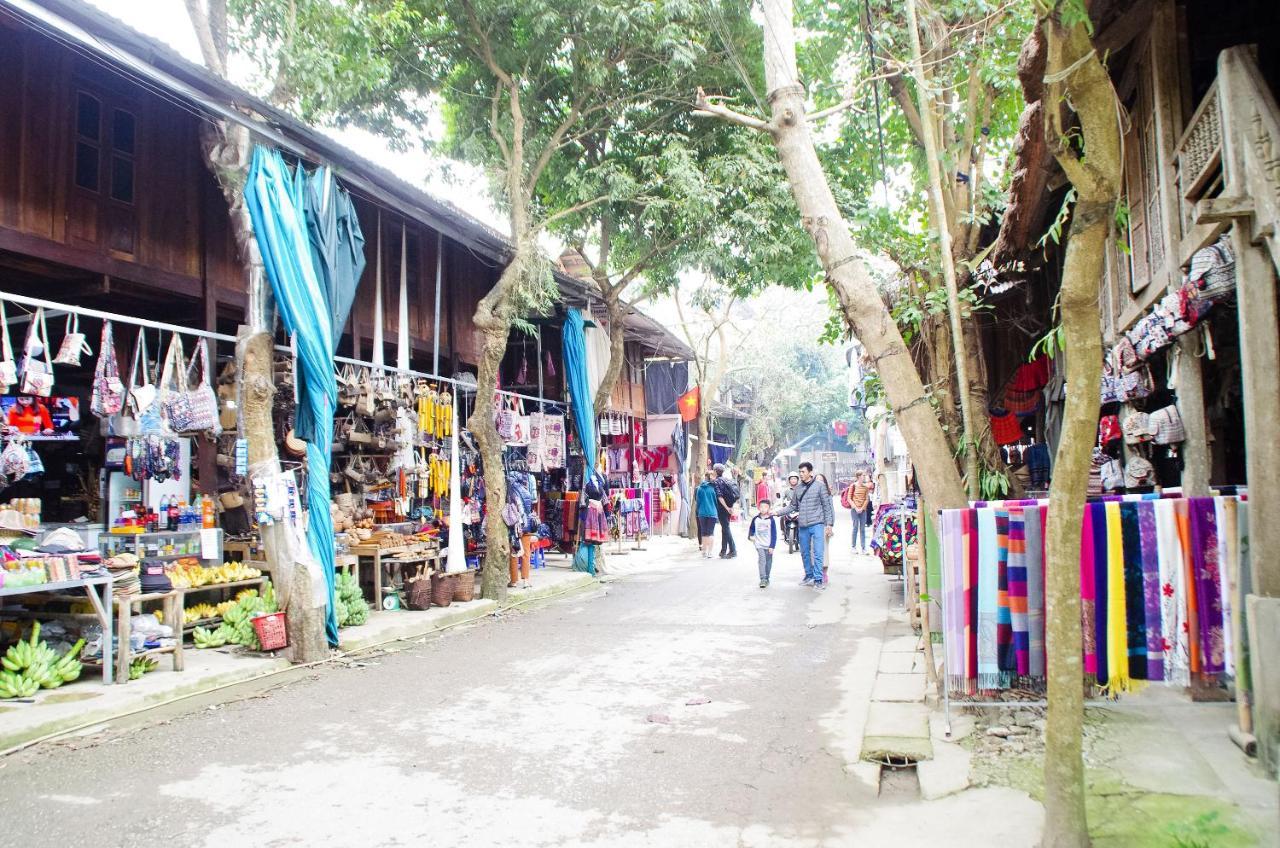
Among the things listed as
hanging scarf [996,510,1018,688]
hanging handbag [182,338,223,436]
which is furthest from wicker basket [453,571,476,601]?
hanging scarf [996,510,1018,688]

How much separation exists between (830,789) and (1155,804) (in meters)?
1.64

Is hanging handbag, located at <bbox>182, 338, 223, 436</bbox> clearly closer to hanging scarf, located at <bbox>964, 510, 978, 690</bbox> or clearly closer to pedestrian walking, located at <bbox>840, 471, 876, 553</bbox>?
hanging scarf, located at <bbox>964, 510, 978, 690</bbox>

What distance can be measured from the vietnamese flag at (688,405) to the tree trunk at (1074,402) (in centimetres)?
1999

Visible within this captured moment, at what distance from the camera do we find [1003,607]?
5.29 meters

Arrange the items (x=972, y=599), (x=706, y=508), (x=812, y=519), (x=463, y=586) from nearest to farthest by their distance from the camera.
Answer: (x=972, y=599) < (x=463, y=586) < (x=812, y=519) < (x=706, y=508)

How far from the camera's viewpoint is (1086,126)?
367 centimetres

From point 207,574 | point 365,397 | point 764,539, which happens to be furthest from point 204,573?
point 764,539

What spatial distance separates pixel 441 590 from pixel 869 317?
7.56 m

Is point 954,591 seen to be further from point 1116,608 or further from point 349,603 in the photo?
point 349,603

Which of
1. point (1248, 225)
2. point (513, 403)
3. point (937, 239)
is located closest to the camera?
point (1248, 225)

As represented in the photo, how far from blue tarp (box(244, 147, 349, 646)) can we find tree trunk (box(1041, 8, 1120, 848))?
7129 millimetres

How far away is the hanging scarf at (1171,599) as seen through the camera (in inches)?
193

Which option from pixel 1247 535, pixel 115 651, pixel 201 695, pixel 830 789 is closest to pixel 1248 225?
pixel 1247 535

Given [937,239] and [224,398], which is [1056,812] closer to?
[937,239]
